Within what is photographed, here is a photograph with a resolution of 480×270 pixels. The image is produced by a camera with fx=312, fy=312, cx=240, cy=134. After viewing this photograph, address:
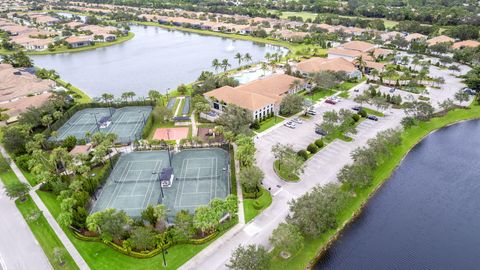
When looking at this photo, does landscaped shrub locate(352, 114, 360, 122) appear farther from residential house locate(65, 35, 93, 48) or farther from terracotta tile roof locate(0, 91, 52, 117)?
residential house locate(65, 35, 93, 48)

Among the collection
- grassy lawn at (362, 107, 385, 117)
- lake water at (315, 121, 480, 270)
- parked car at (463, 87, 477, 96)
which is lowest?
lake water at (315, 121, 480, 270)

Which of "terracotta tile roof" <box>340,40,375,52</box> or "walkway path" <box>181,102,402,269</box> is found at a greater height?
"terracotta tile roof" <box>340,40,375,52</box>

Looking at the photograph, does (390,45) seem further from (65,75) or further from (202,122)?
(65,75)

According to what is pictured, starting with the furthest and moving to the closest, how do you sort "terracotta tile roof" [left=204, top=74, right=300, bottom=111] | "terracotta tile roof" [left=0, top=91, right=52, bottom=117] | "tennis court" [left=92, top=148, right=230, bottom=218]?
1. "terracotta tile roof" [left=0, top=91, right=52, bottom=117]
2. "terracotta tile roof" [left=204, top=74, right=300, bottom=111]
3. "tennis court" [left=92, top=148, right=230, bottom=218]

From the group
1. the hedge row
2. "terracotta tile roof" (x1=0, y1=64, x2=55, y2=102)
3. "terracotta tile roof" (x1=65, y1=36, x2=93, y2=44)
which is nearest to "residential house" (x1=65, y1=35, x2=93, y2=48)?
"terracotta tile roof" (x1=65, y1=36, x2=93, y2=44)

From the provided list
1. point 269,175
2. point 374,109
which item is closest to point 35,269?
point 269,175

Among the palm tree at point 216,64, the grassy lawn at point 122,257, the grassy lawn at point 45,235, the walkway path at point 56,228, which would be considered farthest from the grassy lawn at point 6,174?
the palm tree at point 216,64

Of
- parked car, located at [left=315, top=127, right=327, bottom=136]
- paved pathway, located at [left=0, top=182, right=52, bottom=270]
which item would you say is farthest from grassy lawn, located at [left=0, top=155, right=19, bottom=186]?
parked car, located at [left=315, top=127, right=327, bottom=136]

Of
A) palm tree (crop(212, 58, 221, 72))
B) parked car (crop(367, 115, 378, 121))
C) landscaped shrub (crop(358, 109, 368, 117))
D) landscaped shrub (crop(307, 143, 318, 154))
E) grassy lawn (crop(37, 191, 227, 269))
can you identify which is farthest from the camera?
palm tree (crop(212, 58, 221, 72))

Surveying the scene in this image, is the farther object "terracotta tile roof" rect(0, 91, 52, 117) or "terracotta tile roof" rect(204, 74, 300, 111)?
"terracotta tile roof" rect(0, 91, 52, 117)
